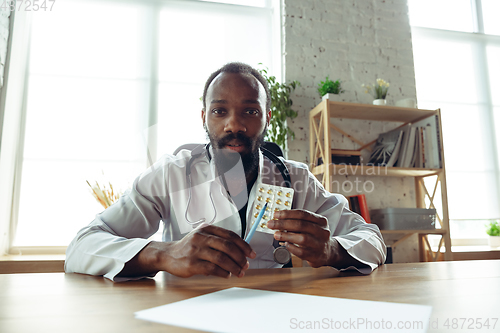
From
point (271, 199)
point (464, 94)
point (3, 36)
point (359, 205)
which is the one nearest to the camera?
point (271, 199)

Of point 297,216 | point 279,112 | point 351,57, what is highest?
point 351,57

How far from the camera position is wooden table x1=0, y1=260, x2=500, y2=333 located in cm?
37

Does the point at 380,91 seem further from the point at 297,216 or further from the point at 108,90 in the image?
the point at 297,216

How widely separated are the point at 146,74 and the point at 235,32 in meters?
0.79

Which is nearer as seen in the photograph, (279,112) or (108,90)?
(279,112)

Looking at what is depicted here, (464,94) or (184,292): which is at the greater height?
(464,94)

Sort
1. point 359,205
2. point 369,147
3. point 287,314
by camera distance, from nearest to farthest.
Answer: point 287,314 < point 359,205 < point 369,147

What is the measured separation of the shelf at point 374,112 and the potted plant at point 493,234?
1154 millimetres

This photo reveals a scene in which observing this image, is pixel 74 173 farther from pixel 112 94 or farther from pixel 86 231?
pixel 86 231

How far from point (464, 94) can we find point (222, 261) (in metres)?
3.34

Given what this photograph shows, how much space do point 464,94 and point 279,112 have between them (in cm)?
193

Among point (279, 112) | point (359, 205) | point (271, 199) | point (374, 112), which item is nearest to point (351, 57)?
point (374, 112)

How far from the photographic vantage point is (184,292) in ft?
1.77

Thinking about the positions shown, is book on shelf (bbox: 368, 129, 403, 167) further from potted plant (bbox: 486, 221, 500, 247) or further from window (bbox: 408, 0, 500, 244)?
potted plant (bbox: 486, 221, 500, 247)
